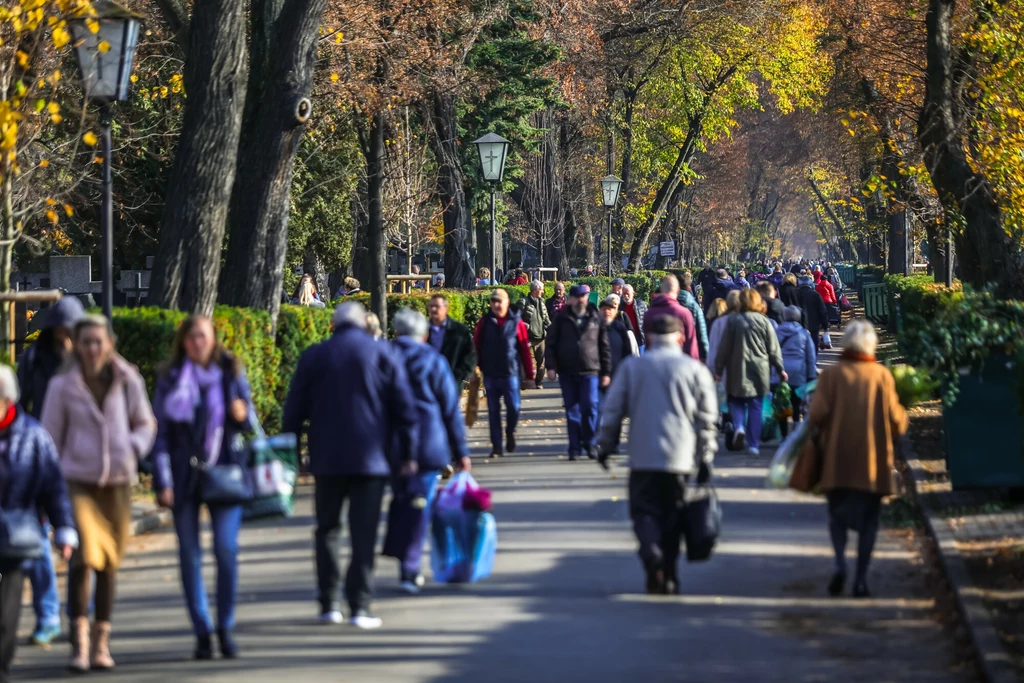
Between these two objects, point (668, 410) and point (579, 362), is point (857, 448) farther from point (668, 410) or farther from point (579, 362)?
point (579, 362)

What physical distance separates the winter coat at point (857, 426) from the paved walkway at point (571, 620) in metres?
0.71

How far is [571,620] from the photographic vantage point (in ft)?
28.2

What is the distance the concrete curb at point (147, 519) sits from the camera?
12281mm

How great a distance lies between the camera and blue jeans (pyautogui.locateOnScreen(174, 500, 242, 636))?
776 cm

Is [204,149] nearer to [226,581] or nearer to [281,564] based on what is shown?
[281,564]

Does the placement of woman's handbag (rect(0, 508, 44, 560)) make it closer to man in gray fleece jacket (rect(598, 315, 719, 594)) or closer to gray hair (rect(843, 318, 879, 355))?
man in gray fleece jacket (rect(598, 315, 719, 594))

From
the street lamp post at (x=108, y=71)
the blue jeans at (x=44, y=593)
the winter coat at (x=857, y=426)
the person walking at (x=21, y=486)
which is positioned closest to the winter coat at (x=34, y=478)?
the person walking at (x=21, y=486)

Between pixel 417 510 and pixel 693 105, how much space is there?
42163 mm

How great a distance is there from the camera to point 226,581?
7.83 m

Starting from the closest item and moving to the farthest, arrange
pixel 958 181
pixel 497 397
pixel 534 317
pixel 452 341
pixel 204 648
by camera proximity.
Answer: pixel 204 648 → pixel 452 341 → pixel 497 397 → pixel 958 181 → pixel 534 317

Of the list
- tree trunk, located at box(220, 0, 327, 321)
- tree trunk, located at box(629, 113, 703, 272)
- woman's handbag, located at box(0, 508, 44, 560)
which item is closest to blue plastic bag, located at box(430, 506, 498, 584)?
woman's handbag, located at box(0, 508, 44, 560)

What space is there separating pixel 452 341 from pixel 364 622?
716cm

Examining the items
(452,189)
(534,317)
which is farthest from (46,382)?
(452,189)

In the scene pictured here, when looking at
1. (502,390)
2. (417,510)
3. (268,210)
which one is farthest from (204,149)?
(417,510)
